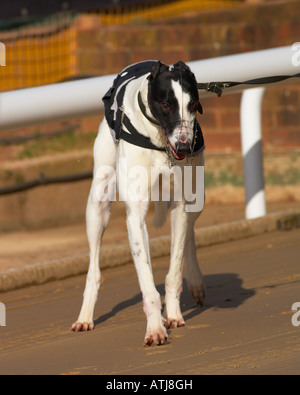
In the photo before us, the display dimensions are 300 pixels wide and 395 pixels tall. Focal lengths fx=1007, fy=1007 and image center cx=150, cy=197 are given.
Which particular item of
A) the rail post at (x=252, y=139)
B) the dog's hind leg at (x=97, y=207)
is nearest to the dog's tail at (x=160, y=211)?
the dog's hind leg at (x=97, y=207)

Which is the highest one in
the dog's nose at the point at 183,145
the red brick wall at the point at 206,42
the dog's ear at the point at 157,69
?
the red brick wall at the point at 206,42

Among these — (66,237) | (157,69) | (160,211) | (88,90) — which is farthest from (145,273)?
(66,237)

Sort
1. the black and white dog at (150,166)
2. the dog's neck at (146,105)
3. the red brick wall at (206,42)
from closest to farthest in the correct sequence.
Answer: the black and white dog at (150,166), the dog's neck at (146,105), the red brick wall at (206,42)

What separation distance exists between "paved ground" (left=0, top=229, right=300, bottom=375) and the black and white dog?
171 mm

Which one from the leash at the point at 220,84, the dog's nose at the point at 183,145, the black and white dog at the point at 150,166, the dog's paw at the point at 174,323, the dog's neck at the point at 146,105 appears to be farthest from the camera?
the leash at the point at 220,84

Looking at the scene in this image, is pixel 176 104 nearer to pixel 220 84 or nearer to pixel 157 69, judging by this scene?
pixel 157 69

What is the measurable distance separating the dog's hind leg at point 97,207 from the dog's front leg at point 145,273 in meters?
0.54

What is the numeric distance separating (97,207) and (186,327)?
992mm

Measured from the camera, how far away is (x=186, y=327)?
17.8 ft

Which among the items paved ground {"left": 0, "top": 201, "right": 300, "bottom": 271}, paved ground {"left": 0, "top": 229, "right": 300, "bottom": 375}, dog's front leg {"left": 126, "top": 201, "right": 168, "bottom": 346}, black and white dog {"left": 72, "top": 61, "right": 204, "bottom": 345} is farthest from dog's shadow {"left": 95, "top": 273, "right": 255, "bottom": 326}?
paved ground {"left": 0, "top": 201, "right": 300, "bottom": 271}

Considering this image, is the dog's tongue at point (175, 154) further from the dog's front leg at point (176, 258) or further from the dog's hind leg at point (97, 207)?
the dog's hind leg at point (97, 207)

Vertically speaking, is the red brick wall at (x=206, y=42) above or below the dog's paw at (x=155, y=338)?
above

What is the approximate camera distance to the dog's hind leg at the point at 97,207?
226 inches
